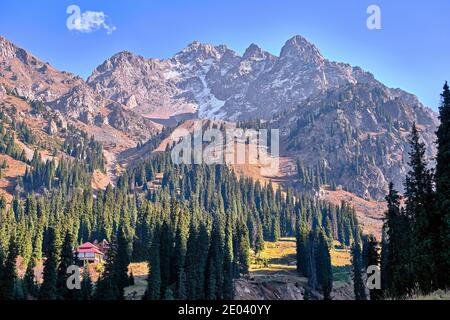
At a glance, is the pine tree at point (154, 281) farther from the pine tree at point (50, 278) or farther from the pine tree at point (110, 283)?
the pine tree at point (50, 278)

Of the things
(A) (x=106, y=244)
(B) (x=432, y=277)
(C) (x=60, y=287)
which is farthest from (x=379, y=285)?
(A) (x=106, y=244)

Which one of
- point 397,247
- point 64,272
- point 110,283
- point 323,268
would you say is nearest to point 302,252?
point 323,268

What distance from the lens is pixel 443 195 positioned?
1599 inches

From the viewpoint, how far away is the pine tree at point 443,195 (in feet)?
131

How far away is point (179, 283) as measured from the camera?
275ft

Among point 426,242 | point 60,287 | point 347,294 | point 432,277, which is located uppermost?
point 426,242

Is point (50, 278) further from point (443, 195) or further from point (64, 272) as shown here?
point (443, 195)

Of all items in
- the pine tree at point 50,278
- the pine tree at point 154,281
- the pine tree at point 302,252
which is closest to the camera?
the pine tree at point 50,278

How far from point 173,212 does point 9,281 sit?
57.0m

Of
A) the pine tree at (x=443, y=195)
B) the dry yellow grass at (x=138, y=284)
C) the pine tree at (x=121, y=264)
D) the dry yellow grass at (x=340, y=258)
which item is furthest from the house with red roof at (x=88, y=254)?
the pine tree at (x=443, y=195)

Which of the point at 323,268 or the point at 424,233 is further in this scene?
the point at 323,268

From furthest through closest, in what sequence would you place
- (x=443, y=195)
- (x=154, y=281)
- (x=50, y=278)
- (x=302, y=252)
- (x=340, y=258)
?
(x=340, y=258) < (x=302, y=252) < (x=154, y=281) < (x=50, y=278) < (x=443, y=195)

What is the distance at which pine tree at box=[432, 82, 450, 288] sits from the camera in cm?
4006
